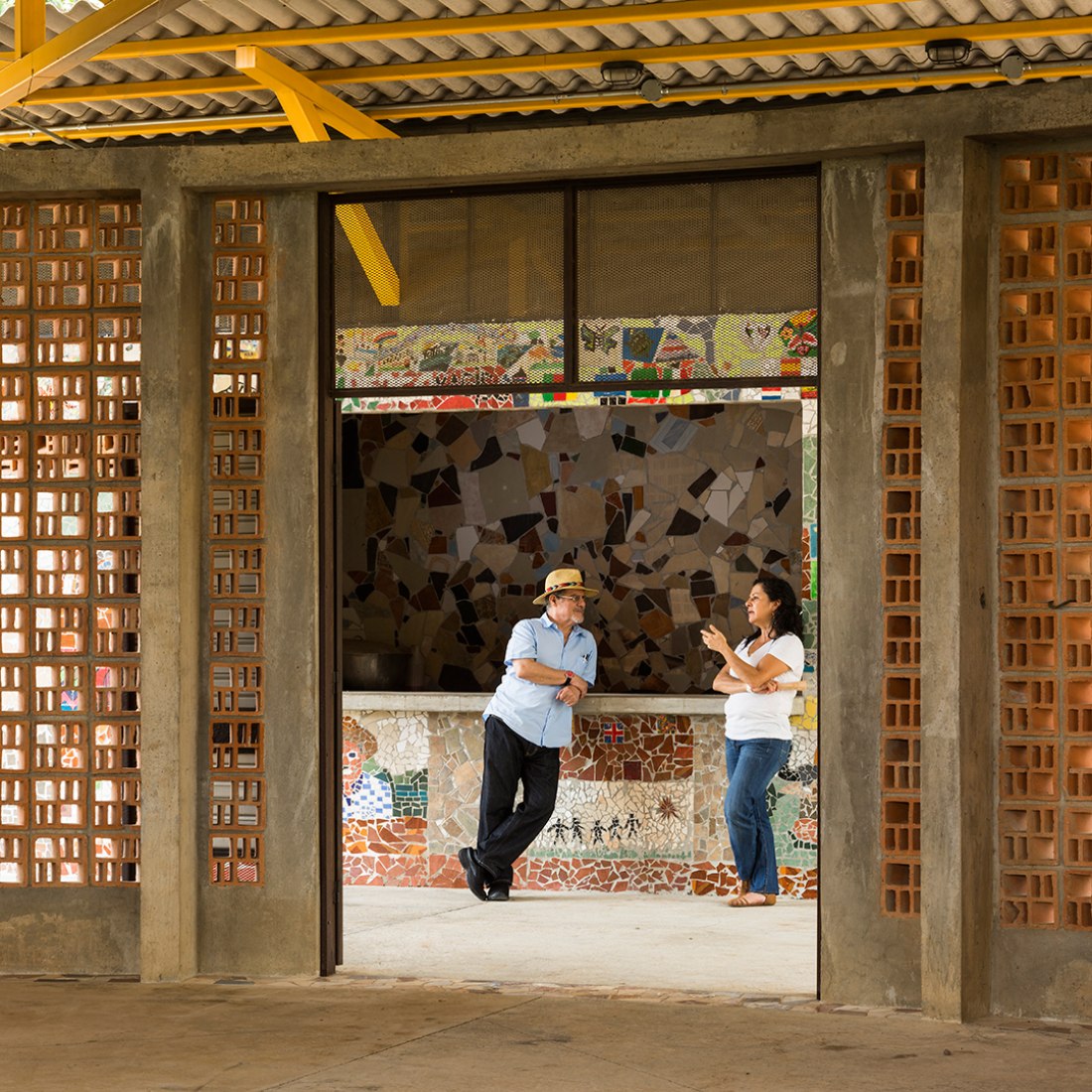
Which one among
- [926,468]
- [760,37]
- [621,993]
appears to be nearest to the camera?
[926,468]

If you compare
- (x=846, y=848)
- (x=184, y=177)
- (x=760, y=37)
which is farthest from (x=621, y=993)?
(x=760, y=37)

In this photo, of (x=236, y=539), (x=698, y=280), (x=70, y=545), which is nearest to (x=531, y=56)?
(x=698, y=280)

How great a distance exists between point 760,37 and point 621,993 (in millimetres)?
4381

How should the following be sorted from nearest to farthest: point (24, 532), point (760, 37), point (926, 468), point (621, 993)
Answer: point (926, 468), point (621, 993), point (24, 532), point (760, 37)

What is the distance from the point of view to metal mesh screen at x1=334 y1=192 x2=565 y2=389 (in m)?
7.62

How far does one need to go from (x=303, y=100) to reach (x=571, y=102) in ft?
5.20

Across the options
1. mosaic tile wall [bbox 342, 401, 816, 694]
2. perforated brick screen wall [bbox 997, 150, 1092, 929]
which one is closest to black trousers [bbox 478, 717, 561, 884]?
mosaic tile wall [bbox 342, 401, 816, 694]

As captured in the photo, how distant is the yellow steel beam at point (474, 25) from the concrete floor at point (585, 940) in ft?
13.3

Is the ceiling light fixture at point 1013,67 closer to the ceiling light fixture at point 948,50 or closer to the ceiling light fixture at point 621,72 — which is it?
the ceiling light fixture at point 948,50

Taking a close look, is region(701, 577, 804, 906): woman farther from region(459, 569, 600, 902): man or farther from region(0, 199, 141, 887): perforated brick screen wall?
region(0, 199, 141, 887): perforated brick screen wall

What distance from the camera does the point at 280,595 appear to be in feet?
25.5

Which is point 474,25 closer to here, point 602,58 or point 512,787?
point 602,58

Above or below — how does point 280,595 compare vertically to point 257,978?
above

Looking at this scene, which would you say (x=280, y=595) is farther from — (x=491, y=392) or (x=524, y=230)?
(x=524, y=230)
